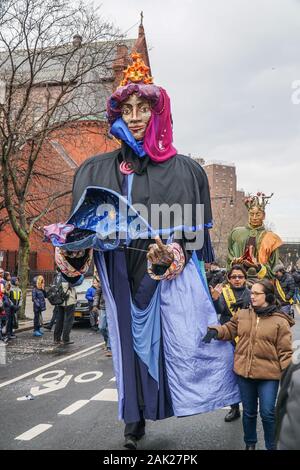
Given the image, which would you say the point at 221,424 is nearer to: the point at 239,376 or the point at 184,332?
the point at 239,376

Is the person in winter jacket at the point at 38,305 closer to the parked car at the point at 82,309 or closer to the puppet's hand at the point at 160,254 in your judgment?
the parked car at the point at 82,309

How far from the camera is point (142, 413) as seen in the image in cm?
412

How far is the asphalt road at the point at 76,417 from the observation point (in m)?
4.54

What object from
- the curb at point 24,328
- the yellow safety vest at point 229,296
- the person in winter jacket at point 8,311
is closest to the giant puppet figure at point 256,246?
the yellow safety vest at point 229,296

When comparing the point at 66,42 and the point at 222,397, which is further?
the point at 66,42

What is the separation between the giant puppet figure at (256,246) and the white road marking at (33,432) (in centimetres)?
260

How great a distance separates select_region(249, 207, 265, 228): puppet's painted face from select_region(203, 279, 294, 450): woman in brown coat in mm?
2163

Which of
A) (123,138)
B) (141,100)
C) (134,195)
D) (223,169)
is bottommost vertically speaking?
(134,195)

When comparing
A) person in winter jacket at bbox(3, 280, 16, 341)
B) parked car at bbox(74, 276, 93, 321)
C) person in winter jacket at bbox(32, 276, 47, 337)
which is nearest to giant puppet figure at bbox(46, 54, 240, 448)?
person in winter jacket at bbox(3, 280, 16, 341)

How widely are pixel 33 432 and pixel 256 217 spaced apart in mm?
3498

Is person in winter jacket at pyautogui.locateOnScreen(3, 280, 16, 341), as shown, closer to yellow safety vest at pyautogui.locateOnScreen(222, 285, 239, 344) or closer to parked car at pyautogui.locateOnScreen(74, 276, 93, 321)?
parked car at pyautogui.locateOnScreen(74, 276, 93, 321)

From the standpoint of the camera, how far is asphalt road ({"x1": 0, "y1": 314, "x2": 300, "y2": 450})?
4.54 meters

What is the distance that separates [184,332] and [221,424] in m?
1.67

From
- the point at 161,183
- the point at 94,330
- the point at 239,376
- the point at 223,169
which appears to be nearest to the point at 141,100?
the point at 161,183
